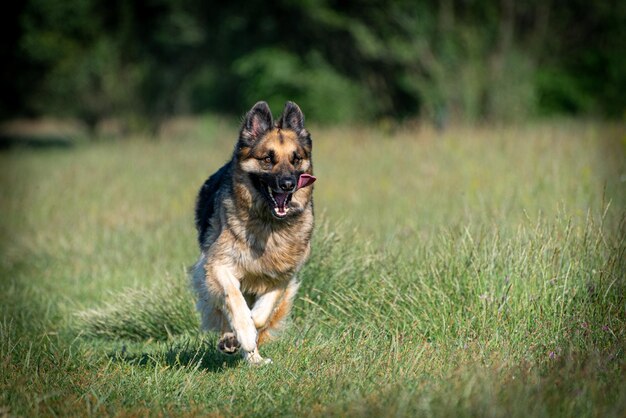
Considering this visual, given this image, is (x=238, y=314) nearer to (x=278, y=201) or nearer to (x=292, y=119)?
(x=278, y=201)

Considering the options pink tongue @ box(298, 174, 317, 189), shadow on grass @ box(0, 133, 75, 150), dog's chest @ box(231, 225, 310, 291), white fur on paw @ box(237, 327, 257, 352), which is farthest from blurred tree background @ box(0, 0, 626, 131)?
white fur on paw @ box(237, 327, 257, 352)

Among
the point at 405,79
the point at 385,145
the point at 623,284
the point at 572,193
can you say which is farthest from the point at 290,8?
the point at 623,284

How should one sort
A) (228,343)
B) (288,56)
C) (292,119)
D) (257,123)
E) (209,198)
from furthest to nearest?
(288,56) < (209,198) < (292,119) < (257,123) < (228,343)

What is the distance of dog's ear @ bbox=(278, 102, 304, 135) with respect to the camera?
6895 mm

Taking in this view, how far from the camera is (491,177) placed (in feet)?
45.6

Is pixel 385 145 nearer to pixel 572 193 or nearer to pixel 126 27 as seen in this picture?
pixel 572 193

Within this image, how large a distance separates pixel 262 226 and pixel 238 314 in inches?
30.9

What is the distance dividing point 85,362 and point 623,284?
403cm

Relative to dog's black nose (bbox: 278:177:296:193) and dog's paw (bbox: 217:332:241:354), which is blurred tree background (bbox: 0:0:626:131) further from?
dog's paw (bbox: 217:332:241:354)

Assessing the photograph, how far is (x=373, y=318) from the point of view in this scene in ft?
23.0

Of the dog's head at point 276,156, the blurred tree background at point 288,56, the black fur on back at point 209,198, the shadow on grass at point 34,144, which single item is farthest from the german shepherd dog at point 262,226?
the shadow on grass at point 34,144

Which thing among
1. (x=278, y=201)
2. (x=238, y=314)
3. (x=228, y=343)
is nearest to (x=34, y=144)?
(x=278, y=201)

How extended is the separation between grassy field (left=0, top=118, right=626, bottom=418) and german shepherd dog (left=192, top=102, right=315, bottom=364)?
0.35 metres

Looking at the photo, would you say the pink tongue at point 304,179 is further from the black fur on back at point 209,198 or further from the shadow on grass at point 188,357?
the shadow on grass at point 188,357
